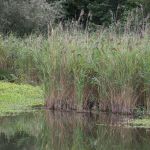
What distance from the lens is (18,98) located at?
568 inches

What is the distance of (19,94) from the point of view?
15.1 m

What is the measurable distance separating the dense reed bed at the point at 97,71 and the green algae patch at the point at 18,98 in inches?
27.1

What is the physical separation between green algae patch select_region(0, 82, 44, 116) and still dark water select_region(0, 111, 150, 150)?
2.31 feet

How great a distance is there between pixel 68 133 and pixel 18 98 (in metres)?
4.18

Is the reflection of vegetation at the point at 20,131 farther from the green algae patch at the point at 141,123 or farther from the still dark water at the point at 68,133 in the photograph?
the green algae patch at the point at 141,123

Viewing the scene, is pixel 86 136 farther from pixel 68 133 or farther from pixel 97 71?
pixel 97 71

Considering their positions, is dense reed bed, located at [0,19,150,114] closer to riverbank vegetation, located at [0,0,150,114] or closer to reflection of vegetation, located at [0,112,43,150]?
riverbank vegetation, located at [0,0,150,114]

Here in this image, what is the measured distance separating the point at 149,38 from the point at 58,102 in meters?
2.58

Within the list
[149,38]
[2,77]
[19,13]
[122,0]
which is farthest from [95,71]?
[122,0]

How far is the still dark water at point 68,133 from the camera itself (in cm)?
946

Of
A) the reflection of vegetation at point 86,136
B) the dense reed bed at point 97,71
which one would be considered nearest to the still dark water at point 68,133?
the reflection of vegetation at point 86,136

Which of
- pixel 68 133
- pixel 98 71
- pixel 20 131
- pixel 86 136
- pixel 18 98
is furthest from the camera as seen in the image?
pixel 18 98

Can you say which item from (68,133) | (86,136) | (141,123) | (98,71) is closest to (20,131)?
(68,133)

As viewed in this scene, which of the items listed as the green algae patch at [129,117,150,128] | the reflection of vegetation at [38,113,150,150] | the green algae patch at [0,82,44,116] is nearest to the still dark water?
the reflection of vegetation at [38,113,150,150]
